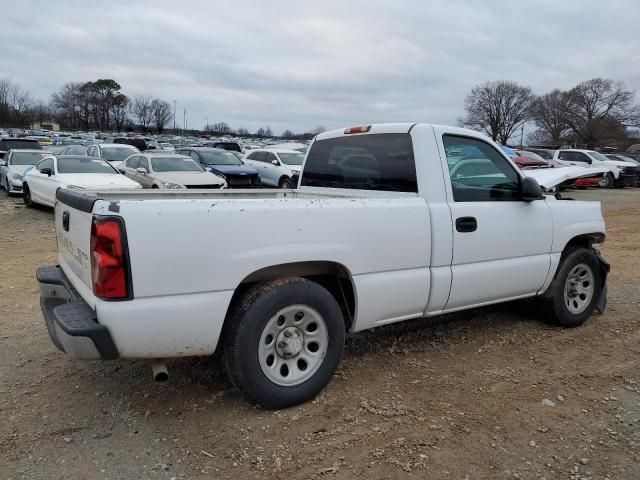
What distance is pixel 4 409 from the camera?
3367 mm

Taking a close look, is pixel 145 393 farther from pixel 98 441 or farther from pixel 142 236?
pixel 142 236

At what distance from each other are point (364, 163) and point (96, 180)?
932cm

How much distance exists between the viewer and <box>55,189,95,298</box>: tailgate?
2.99 metres

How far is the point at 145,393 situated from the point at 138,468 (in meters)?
0.87

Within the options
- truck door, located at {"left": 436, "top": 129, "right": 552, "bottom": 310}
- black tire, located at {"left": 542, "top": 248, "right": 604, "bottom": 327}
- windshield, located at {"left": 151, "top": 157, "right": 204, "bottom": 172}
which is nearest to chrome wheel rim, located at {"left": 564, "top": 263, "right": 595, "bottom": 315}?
black tire, located at {"left": 542, "top": 248, "right": 604, "bottom": 327}

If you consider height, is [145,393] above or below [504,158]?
below

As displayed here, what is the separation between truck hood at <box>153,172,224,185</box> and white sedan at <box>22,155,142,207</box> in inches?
45.8

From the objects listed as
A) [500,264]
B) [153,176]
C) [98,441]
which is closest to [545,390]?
[500,264]

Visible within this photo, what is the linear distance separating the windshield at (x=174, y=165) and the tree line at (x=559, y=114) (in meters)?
67.1

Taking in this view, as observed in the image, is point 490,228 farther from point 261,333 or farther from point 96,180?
point 96,180

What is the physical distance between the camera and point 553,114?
76188 millimetres

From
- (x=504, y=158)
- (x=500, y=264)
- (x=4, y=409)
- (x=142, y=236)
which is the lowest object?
(x=4, y=409)

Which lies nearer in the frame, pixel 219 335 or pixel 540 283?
pixel 219 335

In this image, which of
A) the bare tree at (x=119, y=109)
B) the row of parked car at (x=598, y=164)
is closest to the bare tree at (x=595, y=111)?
the row of parked car at (x=598, y=164)
